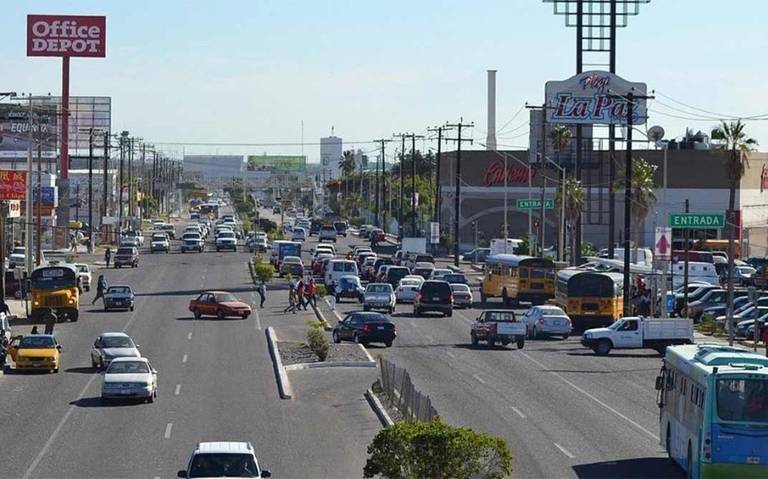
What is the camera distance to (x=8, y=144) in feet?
560

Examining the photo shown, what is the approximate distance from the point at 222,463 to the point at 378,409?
42.6 ft

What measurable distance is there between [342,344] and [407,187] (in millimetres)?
135207

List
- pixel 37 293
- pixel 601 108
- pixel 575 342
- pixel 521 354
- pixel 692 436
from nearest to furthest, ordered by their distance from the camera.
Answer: pixel 692 436 < pixel 521 354 < pixel 575 342 < pixel 37 293 < pixel 601 108

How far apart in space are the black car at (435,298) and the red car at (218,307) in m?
8.04

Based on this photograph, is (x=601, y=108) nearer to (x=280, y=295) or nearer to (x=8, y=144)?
(x=280, y=295)

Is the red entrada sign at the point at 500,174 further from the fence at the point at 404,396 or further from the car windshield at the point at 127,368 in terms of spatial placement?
the car windshield at the point at 127,368

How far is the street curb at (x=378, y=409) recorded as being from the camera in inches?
1351

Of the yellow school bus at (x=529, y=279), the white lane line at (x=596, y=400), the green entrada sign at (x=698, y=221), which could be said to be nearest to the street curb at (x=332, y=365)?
the white lane line at (x=596, y=400)

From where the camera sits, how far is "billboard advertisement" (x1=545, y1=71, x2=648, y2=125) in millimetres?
99750

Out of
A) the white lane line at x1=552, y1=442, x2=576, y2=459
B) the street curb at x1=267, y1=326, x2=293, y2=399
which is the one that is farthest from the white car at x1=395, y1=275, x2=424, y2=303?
the white lane line at x1=552, y1=442, x2=576, y2=459

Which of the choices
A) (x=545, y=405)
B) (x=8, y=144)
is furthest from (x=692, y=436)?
(x=8, y=144)

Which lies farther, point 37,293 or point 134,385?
point 37,293

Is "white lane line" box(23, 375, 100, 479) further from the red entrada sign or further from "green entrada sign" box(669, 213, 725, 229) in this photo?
the red entrada sign

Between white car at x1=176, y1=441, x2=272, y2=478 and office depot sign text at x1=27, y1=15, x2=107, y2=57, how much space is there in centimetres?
11756
